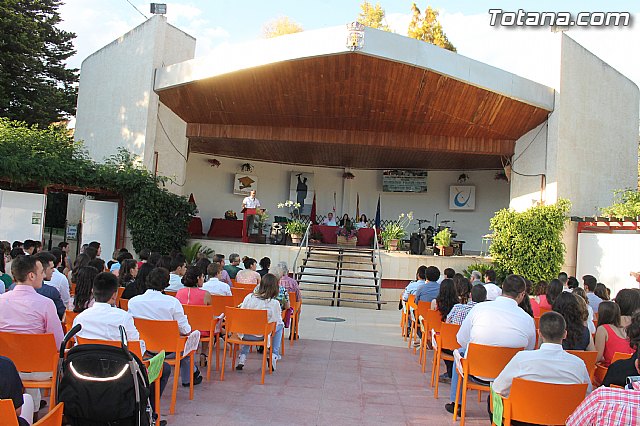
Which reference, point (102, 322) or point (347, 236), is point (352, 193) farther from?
point (102, 322)

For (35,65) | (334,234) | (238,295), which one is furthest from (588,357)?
(35,65)

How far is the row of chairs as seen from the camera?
9.46 ft

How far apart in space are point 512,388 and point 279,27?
110 feet

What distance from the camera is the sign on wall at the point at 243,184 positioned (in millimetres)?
17750

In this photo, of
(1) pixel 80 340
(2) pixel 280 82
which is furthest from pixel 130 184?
(1) pixel 80 340

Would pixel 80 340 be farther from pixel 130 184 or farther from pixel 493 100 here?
pixel 493 100

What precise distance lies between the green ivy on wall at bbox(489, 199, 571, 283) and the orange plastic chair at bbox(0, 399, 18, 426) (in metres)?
10.9

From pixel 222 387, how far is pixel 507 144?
420 inches

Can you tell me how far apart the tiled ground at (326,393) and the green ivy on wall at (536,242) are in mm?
5563

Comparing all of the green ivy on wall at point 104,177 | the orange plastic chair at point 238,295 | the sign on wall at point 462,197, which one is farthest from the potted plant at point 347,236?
the orange plastic chair at point 238,295

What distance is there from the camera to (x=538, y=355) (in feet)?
10.0

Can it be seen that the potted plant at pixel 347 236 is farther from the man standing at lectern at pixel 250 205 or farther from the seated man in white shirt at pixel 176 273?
the seated man in white shirt at pixel 176 273

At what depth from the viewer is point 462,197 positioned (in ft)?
58.5

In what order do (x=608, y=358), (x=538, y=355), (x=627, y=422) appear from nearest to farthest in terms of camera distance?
(x=627, y=422), (x=538, y=355), (x=608, y=358)
